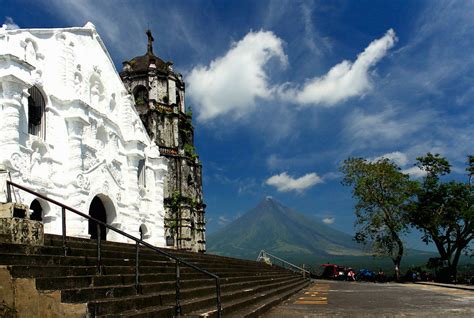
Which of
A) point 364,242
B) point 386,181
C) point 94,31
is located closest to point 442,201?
point 386,181

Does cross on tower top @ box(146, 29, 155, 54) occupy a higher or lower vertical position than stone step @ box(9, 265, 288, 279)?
higher

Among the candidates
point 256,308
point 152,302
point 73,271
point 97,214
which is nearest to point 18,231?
point 73,271

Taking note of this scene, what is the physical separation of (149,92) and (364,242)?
71.9 feet

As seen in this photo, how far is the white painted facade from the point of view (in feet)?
47.0

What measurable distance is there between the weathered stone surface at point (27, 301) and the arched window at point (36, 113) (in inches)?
439

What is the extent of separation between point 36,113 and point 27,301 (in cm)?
1185

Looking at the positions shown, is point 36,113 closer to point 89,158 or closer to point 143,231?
point 89,158

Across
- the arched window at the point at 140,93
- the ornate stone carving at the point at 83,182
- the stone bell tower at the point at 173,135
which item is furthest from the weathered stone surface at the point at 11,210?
the arched window at the point at 140,93

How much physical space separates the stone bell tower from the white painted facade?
38.1ft

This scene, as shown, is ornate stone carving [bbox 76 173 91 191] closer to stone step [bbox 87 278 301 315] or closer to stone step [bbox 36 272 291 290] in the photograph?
stone step [bbox 87 278 301 315]

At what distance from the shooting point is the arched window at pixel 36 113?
52.4ft

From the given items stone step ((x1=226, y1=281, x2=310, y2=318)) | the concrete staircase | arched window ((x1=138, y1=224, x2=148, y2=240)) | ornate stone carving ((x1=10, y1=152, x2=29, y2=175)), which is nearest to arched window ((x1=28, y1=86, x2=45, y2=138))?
ornate stone carving ((x1=10, y1=152, x2=29, y2=175))

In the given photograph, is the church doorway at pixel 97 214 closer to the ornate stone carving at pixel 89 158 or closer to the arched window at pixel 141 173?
the ornate stone carving at pixel 89 158

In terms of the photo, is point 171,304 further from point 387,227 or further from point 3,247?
point 387,227
